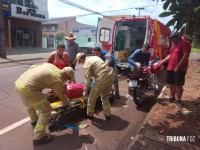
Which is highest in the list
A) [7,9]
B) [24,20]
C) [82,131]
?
[7,9]

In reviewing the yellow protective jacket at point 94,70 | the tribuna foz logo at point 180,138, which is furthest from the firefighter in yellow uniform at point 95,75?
the tribuna foz logo at point 180,138

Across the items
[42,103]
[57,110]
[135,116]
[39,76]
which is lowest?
[135,116]

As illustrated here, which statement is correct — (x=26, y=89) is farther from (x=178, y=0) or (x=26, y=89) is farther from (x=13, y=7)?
(x=13, y=7)

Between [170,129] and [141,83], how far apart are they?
6.22 feet

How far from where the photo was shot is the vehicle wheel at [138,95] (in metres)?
4.94

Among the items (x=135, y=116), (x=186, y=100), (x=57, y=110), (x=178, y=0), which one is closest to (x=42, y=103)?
(x=57, y=110)

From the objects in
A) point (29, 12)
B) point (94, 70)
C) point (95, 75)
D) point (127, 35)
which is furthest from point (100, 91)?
point (29, 12)

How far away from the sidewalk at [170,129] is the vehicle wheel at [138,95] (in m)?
0.49

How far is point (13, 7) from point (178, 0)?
21.9 meters

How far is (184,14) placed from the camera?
296cm

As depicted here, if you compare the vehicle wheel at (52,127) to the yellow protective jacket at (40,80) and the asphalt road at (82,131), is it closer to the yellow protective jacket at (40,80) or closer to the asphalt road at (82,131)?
the asphalt road at (82,131)

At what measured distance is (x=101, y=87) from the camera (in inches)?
152

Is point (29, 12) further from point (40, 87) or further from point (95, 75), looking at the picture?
point (40, 87)

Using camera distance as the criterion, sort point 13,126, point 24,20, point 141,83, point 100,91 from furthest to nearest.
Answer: point 24,20 → point 141,83 → point 100,91 → point 13,126
